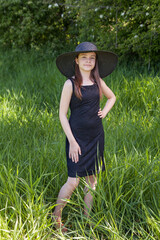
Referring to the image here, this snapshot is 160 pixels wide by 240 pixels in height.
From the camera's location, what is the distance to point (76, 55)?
7.40 feet

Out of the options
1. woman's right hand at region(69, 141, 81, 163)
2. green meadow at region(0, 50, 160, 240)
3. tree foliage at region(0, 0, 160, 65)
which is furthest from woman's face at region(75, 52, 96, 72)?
tree foliage at region(0, 0, 160, 65)

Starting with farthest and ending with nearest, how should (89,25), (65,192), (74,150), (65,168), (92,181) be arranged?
1. (89,25)
2. (65,168)
3. (92,181)
4. (65,192)
5. (74,150)

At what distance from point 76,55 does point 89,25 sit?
445cm

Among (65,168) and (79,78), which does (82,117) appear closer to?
(79,78)

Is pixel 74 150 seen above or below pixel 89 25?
below

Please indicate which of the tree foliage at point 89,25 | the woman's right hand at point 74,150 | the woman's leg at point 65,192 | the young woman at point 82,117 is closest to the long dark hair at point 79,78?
the young woman at point 82,117

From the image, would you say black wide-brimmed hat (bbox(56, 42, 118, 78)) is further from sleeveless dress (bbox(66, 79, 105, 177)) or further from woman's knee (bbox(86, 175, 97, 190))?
woman's knee (bbox(86, 175, 97, 190))

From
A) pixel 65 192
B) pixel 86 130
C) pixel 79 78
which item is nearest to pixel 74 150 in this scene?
pixel 86 130

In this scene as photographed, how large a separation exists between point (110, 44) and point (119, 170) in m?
3.85

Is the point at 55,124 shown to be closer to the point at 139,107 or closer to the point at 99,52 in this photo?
the point at 139,107

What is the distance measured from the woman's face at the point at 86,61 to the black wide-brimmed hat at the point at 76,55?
0.05 m

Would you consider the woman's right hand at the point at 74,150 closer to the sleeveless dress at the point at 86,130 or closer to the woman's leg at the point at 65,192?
the sleeveless dress at the point at 86,130

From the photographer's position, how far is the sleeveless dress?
2174mm

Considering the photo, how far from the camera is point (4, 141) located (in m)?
3.40
